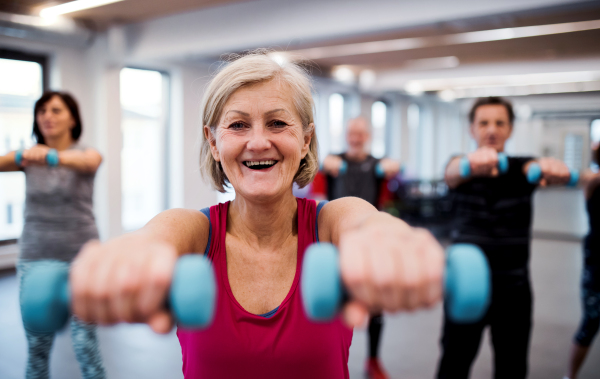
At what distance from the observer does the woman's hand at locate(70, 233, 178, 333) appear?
54cm

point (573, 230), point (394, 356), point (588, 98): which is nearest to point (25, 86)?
point (394, 356)

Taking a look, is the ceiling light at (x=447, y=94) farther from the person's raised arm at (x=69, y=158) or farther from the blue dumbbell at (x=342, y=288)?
the blue dumbbell at (x=342, y=288)

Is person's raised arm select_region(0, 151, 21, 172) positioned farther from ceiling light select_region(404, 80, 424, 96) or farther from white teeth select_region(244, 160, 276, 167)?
ceiling light select_region(404, 80, 424, 96)

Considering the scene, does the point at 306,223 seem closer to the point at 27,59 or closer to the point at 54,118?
the point at 54,118

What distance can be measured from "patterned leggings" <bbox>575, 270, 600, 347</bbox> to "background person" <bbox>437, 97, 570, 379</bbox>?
0.74 meters

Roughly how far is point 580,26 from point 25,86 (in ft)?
24.6

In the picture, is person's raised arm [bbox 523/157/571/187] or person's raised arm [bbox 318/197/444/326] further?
person's raised arm [bbox 523/157/571/187]

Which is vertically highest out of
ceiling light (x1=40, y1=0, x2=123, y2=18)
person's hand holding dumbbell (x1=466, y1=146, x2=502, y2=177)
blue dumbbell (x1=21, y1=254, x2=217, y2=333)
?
ceiling light (x1=40, y1=0, x2=123, y2=18)

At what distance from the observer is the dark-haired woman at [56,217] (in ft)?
6.77

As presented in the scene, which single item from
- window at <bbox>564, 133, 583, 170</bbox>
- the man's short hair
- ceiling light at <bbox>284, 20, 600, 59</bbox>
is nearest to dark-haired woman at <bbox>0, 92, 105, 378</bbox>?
the man's short hair

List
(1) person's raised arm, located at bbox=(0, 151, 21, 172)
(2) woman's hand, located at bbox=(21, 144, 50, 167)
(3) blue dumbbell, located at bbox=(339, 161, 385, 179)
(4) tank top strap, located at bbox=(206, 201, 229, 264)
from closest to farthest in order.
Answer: (4) tank top strap, located at bbox=(206, 201, 229, 264)
(2) woman's hand, located at bbox=(21, 144, 50, 167)
(1) person's raised arm, located at bbox=(0, 151, 21, 172)
(3) blue dumbbell, located at bbox=(339, 161, 385, 179)

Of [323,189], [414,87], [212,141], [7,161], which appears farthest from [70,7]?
[414,87]

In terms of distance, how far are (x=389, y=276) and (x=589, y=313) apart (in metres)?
2.62

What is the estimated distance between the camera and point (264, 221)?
114 centimetres
